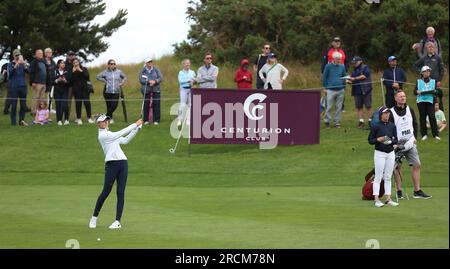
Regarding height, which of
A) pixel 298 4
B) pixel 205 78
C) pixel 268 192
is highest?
pixel 298 4

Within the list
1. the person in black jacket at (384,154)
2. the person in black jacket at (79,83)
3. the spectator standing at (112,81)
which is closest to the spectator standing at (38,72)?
the person in black jacket at (79,83)

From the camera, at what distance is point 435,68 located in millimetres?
29641

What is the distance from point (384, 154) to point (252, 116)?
8.60 m

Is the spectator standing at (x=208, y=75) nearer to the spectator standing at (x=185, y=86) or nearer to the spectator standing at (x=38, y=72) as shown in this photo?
the spectator standing at (x=185, y=86)

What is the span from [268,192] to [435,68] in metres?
8.50

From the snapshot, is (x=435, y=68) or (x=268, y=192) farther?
(x=435, y=68)

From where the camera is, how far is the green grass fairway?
1677 centimetres

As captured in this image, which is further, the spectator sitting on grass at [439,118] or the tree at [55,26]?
the tree at [55,26]

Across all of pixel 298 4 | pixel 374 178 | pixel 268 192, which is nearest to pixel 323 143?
pixel 268 192

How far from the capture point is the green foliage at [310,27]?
37750 millimetres

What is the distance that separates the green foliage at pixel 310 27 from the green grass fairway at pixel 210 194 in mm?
3336

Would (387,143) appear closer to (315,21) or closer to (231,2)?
(315,21)

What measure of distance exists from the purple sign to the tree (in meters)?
13.3
